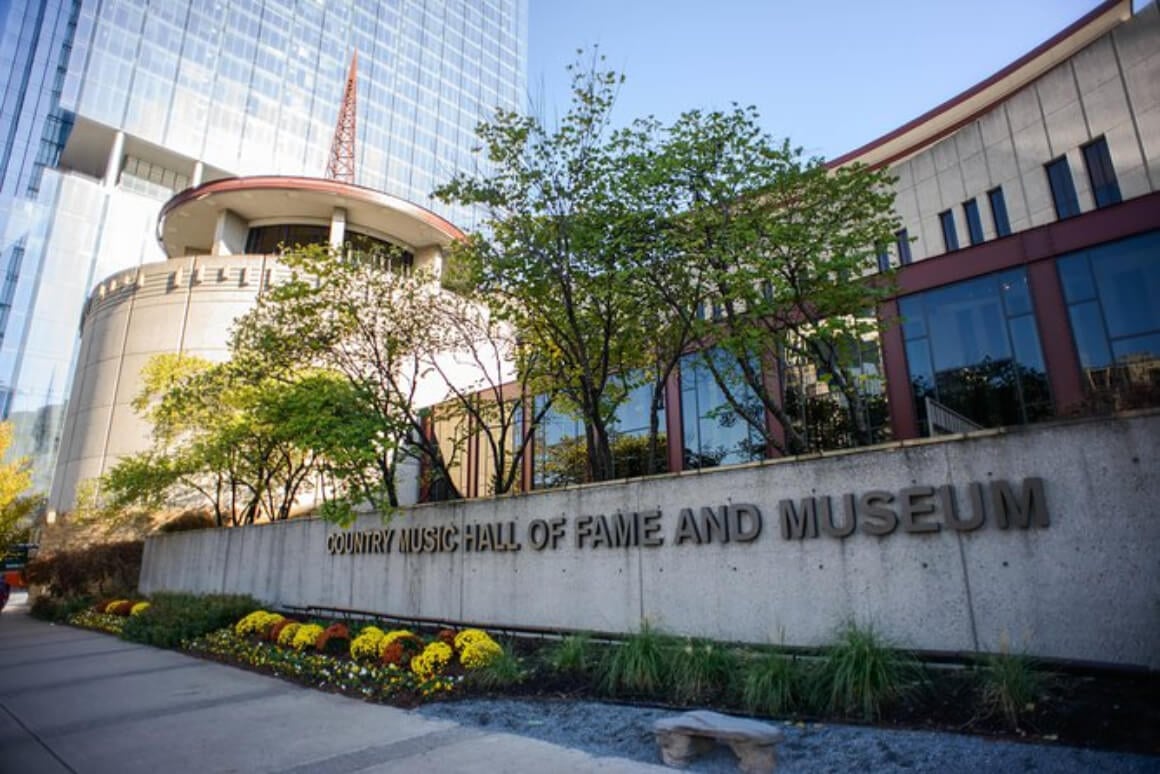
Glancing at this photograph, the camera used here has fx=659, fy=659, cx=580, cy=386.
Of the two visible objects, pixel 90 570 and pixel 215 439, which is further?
pixel 90 570

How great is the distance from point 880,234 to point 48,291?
8726cm

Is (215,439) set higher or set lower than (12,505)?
higher

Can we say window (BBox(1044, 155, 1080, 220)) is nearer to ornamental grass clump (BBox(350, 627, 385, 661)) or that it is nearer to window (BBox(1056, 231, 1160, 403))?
window (BBox(1056, 231, 1160, 403))

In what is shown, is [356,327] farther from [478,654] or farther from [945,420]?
[945,420]

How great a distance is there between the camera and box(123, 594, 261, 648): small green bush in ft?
48.0

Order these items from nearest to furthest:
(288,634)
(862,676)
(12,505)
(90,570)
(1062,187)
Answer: (862,676), (288,634), (1062,187), (90,570), (12,505)

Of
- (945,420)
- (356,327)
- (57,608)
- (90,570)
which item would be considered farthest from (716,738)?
(90,570)

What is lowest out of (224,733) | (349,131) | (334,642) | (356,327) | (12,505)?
(224,733)

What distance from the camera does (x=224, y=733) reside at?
23.5 ft

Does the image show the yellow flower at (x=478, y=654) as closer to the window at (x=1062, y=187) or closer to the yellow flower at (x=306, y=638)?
the yellow flower at (x=306, y=638)

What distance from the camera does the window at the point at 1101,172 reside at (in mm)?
25469

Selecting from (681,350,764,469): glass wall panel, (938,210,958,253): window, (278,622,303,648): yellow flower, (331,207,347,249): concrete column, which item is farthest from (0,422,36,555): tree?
(938,210,958,253): window

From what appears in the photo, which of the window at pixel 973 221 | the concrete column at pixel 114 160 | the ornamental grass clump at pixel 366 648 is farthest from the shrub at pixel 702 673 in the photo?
the concrete column at pixel 114 160

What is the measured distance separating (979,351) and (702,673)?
52.4 ft
